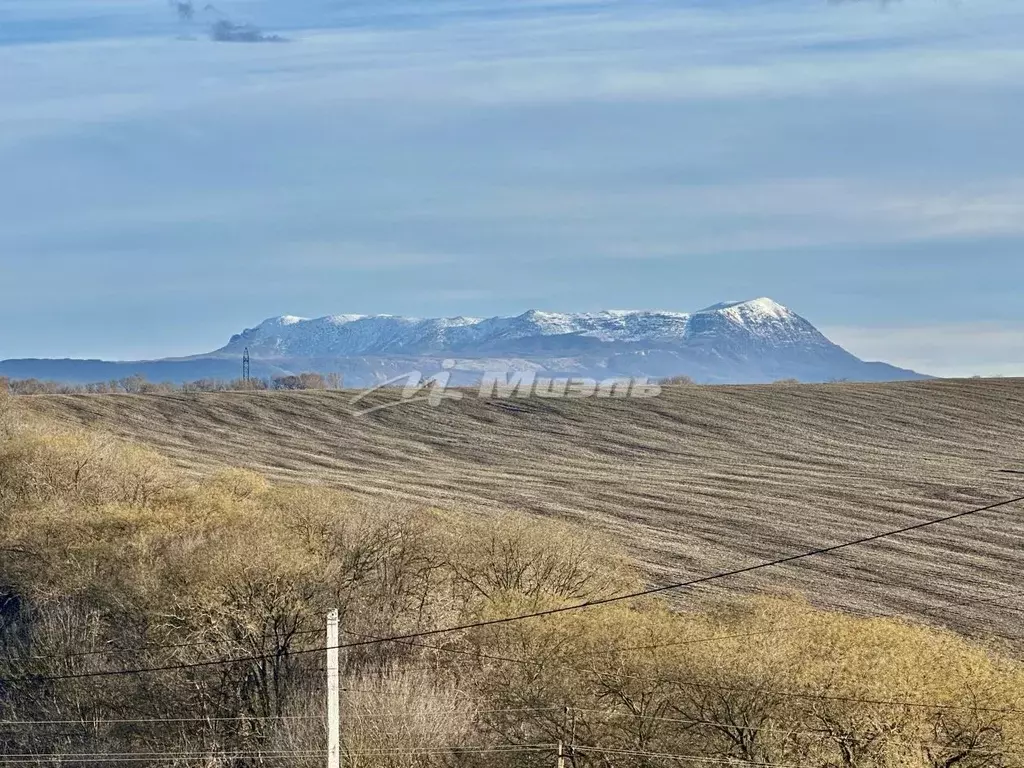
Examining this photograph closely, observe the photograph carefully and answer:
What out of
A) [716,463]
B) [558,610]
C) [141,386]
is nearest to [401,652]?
[558,610]

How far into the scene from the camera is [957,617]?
47.9m

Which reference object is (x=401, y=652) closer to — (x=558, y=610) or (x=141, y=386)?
(x=558, y=610)

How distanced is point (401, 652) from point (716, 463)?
153ft

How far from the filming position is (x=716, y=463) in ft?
285

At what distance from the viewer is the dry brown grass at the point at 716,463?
56906 millimetres

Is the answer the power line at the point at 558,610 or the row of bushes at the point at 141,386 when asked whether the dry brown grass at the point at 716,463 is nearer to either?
the power line at the point at 558,610

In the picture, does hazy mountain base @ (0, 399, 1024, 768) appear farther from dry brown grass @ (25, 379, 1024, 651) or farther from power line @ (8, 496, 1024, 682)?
dry brown grass @ (25, 379, 1024, 651)

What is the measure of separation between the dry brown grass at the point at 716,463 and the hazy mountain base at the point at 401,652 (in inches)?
458

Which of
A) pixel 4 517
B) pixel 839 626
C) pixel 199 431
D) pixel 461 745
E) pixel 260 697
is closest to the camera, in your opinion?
pixel 839 626

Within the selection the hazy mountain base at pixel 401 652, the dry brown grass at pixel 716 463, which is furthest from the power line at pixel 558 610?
the dry brown grass at pixel 716 463

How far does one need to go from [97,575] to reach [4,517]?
981cm

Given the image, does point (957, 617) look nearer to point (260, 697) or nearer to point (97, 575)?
point (260, 697)

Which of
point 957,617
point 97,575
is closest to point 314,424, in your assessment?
point 97,575

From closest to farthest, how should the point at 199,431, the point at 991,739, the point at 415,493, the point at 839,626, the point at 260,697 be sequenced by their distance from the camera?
1. the point at 991,739
2. the point at 839,626
3. the point at 260,697
4. the point at 415,493
5. the point at 199,431
